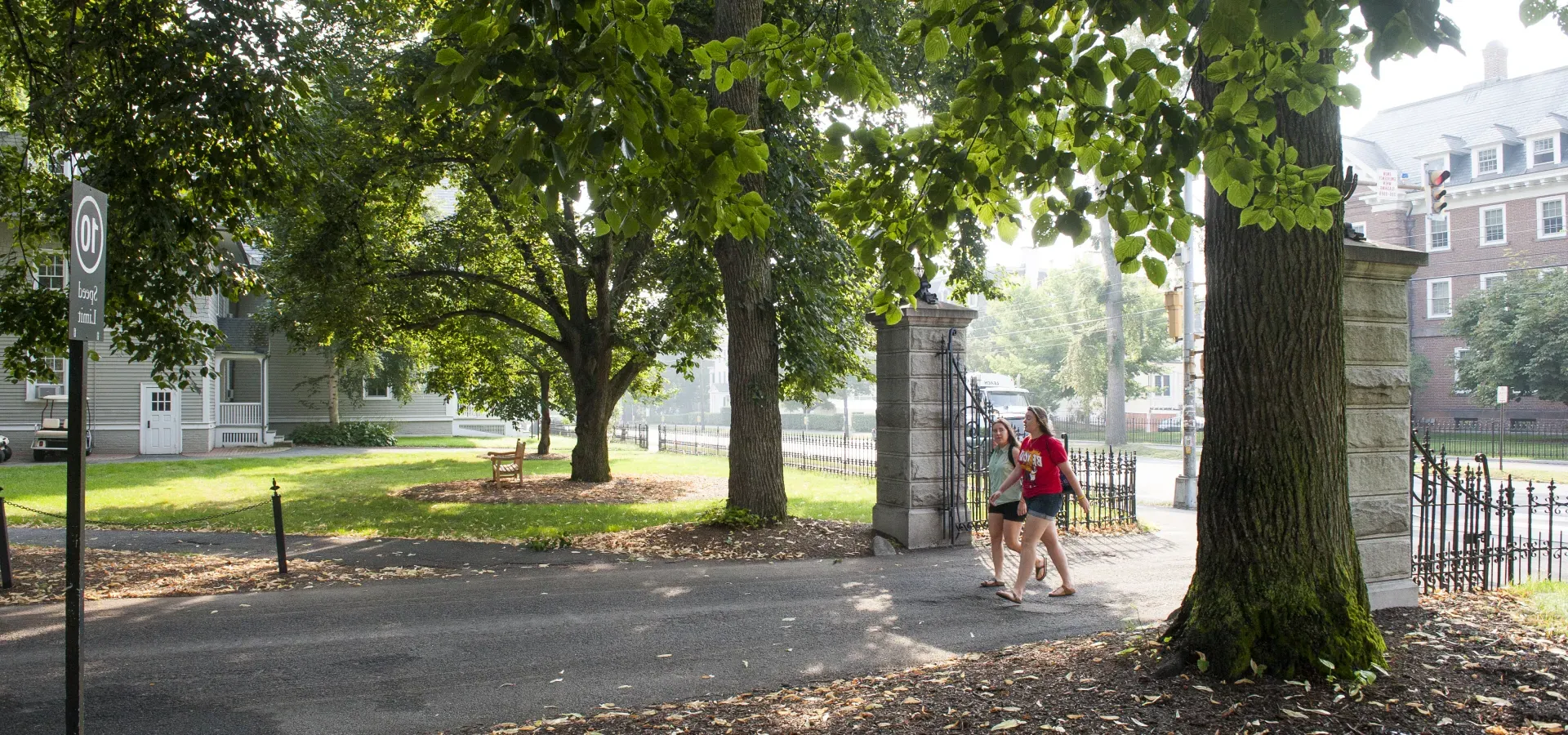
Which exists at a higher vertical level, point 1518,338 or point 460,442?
point 1518,338

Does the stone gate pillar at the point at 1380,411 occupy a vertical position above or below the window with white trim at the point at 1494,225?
below

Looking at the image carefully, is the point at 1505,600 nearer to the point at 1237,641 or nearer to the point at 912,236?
the point at 1237,641

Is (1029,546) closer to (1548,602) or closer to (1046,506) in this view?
(1046,506)

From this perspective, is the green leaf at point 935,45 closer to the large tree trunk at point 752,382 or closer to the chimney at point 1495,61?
the large tree trunk at point 752,382

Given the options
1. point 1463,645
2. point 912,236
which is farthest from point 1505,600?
point 912,236

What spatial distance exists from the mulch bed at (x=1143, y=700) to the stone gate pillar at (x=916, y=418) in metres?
5.09

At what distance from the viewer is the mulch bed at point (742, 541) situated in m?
10.8

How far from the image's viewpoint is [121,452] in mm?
31281

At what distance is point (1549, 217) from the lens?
3834 centimetres

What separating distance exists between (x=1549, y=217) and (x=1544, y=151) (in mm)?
2821

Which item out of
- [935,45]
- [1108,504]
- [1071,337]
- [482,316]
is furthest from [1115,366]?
[935,45]

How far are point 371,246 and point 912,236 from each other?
14.5 m

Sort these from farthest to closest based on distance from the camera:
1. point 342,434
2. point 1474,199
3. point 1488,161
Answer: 1. point 1488,161
2. point 1474,199
3. point 342,434

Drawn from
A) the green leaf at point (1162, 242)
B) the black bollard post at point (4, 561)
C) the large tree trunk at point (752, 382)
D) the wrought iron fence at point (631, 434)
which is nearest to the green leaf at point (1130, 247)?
the green leaf at point (1162, 242)
